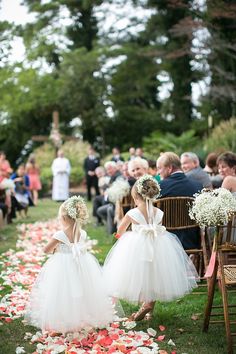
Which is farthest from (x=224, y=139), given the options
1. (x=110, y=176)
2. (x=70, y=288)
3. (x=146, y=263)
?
(x=70, y=288)

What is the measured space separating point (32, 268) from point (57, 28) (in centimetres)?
2479

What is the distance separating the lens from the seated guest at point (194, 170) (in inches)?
295

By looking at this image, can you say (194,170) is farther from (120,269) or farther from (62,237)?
(62,237)

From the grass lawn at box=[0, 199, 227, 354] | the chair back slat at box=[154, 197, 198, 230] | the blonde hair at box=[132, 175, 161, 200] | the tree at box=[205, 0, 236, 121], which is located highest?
the tree at box=[205, 0, 236, 121]

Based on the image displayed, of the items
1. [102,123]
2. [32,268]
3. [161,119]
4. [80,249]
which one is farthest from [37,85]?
[80,249]

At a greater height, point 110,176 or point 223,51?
point 223,51

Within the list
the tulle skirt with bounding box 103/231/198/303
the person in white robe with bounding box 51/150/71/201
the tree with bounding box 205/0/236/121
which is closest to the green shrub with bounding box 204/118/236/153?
the tree with bounding box 205/0/236/121

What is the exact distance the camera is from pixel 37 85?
29.1m

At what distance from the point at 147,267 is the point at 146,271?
4cm

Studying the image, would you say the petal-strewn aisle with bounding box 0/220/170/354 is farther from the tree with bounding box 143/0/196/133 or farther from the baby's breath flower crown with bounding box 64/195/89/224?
the tree with bounding box 143/0/196/133

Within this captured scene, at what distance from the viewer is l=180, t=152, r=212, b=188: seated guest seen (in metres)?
7.49

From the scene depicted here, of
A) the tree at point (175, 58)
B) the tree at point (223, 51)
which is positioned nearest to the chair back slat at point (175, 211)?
the tree at point (223, 51)

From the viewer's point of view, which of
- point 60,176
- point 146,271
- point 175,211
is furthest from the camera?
point 60,176

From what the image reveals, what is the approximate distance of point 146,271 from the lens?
459 cm
